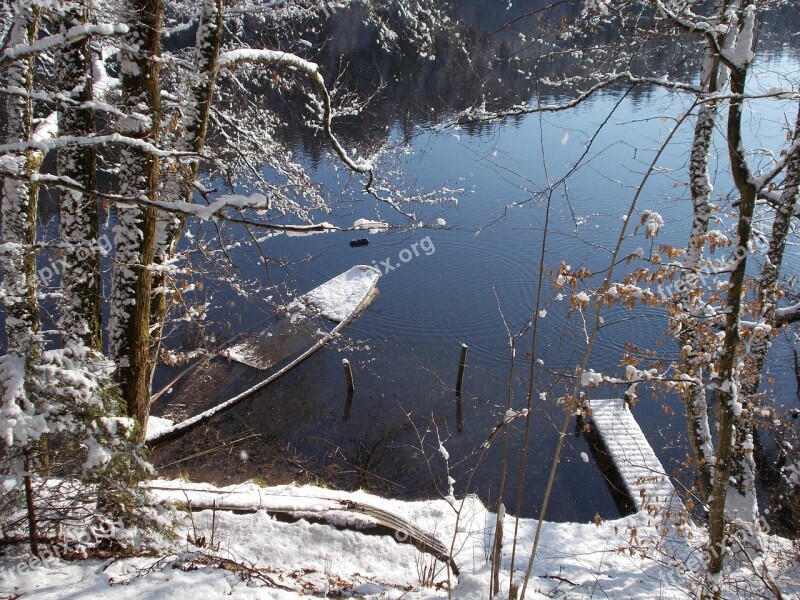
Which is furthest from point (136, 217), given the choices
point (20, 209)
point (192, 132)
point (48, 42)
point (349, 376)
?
point (349, 376)

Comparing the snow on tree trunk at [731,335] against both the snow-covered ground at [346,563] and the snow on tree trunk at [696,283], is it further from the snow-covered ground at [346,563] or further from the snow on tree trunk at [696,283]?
the snow on tree trunk at [696,283]

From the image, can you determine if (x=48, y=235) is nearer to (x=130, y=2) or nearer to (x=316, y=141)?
(x=316, y=141)

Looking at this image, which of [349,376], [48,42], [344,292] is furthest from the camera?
[344,292]

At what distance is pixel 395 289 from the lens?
18531 millimetres

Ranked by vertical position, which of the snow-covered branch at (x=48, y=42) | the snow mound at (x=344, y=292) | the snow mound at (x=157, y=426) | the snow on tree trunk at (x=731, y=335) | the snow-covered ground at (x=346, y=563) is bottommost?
the snow-covered ground at (x=346, y=563)

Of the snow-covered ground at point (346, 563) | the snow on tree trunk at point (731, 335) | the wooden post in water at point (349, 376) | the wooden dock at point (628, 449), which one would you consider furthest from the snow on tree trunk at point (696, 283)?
the wooden post in water at point (349, 376)

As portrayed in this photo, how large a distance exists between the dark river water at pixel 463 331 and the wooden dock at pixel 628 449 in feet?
1.56

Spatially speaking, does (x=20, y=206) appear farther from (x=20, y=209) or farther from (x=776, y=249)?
(x=776, y=249)

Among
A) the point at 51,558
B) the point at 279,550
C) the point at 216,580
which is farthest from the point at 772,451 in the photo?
the point at 51,558

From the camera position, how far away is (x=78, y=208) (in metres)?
4.36

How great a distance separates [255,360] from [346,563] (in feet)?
32.7

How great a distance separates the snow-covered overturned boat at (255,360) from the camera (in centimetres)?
1272

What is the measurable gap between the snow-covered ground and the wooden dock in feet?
9.38

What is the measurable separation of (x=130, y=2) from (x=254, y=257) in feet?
47.4
